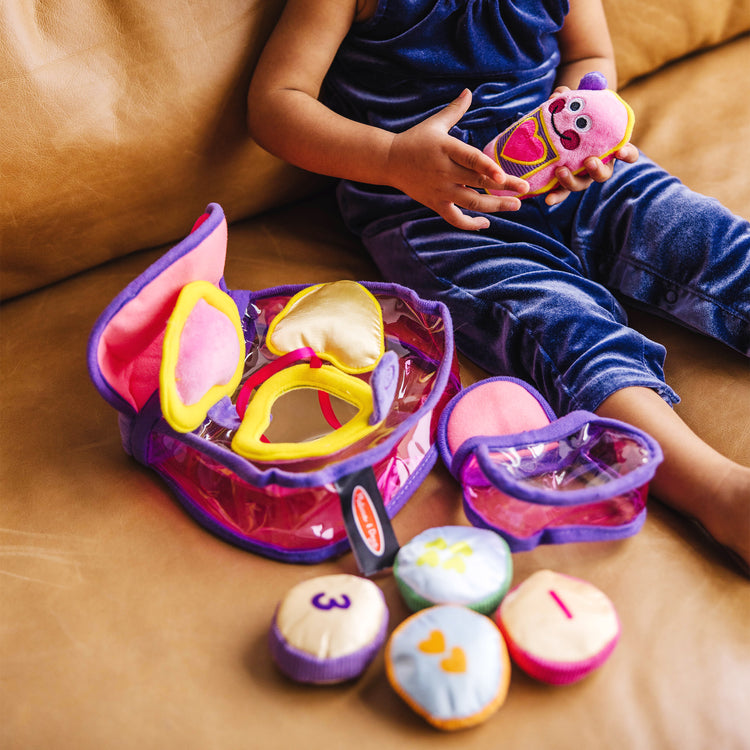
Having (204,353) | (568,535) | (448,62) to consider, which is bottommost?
(568,535)

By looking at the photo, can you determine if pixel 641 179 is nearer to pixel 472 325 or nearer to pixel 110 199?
pixel 472 325

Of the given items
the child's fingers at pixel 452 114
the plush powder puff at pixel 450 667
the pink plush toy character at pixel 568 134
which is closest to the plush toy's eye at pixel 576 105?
the pink plush toy character at pixel 568 134

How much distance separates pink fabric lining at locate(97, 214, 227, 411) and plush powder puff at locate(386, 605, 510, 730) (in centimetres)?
29

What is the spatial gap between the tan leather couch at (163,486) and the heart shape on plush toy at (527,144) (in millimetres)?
218

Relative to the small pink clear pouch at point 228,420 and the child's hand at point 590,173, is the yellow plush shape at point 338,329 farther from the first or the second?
the child's hand at point 590,173

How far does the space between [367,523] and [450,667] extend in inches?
5.2

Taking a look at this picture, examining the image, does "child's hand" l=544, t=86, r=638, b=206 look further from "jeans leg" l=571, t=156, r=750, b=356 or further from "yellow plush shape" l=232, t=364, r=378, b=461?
"yellow plush shape" l=232, t=364, r=378, b=461

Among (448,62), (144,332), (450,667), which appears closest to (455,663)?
(450,667)

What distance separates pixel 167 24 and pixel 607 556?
2.15ft

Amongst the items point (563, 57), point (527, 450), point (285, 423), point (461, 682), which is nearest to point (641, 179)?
point (563, 57)

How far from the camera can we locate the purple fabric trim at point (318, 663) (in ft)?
1.54

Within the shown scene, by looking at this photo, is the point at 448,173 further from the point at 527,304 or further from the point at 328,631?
the point at 328,631

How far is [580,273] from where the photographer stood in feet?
2.59

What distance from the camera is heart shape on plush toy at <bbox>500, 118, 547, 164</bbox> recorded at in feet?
2.21
